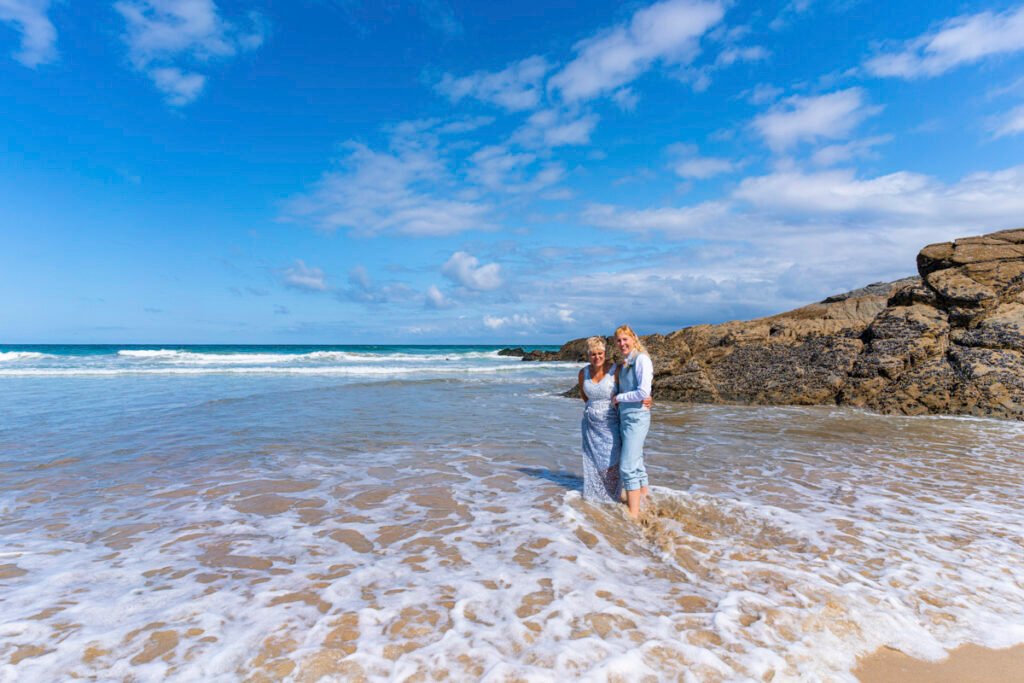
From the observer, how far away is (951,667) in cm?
316

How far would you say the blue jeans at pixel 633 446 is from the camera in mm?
5422

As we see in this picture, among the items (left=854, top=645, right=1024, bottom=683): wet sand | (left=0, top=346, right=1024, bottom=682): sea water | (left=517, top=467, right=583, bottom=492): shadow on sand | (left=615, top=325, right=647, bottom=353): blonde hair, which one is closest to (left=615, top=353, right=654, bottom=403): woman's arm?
(left=615, top=325, right=647, bottom=353): blonde hair

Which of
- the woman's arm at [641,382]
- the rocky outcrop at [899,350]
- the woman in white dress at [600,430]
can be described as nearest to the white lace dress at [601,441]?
the woman in white dress at [600,430]

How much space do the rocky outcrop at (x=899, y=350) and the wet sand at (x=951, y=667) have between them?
35.0 feet

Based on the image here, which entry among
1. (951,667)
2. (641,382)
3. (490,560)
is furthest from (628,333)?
(951,667)

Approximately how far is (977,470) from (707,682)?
22.3ft

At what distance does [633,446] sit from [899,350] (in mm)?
10922

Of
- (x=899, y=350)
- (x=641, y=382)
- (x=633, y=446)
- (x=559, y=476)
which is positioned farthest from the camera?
(x=899, y=350)

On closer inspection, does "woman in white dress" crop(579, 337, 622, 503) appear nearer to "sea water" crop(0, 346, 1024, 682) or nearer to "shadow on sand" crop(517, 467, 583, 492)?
"sea water" crop(0, 346, 1024, 682)

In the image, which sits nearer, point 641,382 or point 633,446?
point 641,382

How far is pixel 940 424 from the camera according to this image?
1074cm

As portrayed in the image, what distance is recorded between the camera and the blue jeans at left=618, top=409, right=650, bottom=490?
5.42 meters

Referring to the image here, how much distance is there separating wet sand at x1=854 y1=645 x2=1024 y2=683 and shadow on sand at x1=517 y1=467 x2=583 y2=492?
11.7 feet

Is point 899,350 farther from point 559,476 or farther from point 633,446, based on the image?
point 633,446
